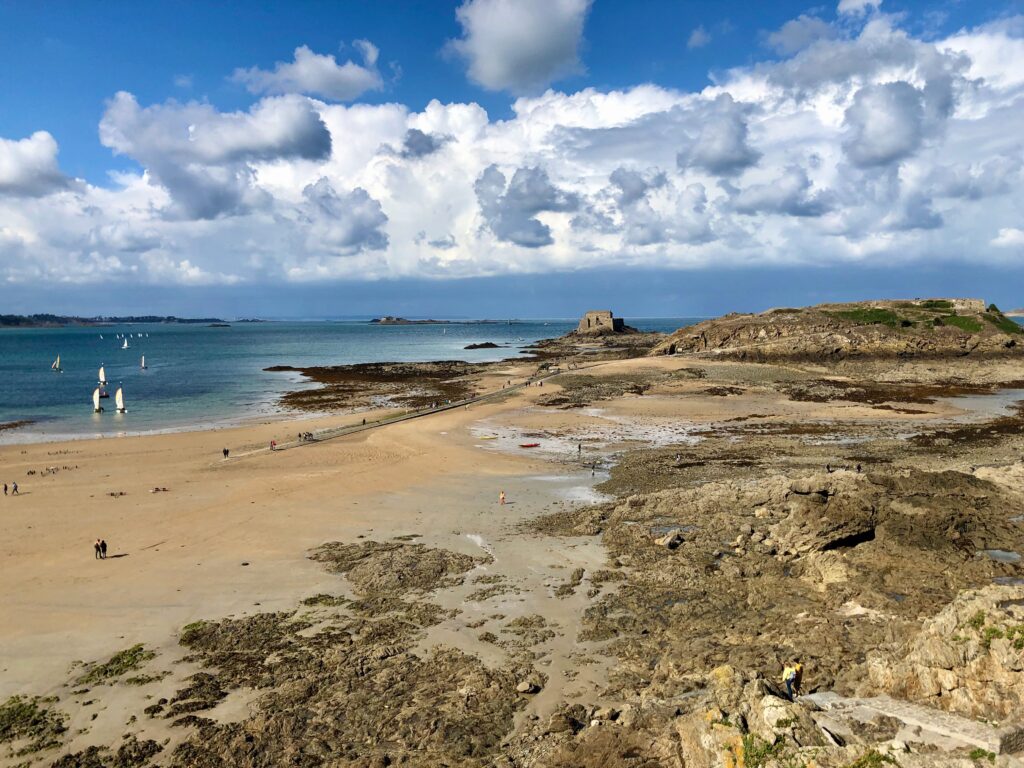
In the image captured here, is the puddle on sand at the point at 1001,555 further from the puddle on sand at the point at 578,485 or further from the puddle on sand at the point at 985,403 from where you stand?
the puddle on sand at the point at 985,403

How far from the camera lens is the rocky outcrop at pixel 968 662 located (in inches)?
354

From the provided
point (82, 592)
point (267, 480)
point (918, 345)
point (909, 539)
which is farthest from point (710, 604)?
point (918, 345)

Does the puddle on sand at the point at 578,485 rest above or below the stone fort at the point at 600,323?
below

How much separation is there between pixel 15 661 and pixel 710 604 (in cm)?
1647

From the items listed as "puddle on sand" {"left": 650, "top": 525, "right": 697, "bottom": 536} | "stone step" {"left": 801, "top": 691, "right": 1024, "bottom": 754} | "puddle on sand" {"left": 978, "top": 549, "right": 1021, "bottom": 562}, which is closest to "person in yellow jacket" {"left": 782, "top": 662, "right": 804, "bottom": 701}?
"stone step" {"left": 801, "top": 691, "right": 1024, "bottom": 754}

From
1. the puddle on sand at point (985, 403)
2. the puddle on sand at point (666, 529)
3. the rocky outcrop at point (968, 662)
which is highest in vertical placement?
the rocky outcrop at point (968, 662)

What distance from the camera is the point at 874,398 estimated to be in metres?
53.3

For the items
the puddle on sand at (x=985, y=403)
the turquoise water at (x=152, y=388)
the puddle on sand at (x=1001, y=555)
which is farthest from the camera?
the turquoise water at (x=152, y=388)

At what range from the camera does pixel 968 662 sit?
9.50 meters

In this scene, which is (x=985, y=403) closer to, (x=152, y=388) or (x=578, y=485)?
(x=578, y=485)

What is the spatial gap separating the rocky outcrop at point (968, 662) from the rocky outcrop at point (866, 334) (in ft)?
228

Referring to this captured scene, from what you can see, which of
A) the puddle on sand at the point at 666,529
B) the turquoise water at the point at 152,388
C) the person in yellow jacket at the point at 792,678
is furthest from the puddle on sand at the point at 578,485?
the turquoise water at the point at 152,388

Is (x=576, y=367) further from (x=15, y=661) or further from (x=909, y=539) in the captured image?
(x=15, y=661)

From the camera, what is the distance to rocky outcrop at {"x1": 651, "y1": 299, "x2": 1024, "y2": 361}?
73.2 meters
